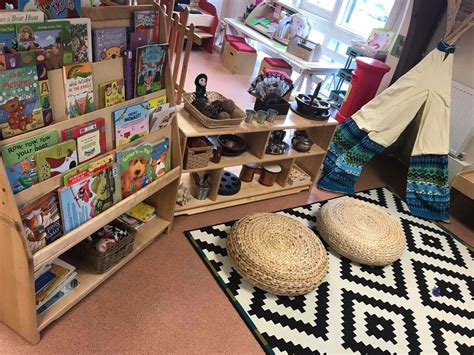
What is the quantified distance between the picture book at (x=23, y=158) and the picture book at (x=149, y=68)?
42 centimetres

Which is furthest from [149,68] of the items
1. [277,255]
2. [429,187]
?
[429,187]

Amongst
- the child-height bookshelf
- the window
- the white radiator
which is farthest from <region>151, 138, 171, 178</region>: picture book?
the window

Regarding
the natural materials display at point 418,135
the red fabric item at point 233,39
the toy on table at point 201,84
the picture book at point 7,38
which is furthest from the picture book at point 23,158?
the red fabric item at point 233,39

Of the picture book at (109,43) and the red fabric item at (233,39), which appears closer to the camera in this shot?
the picture book at (109,43)

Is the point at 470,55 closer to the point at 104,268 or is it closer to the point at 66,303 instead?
the point at 104,268

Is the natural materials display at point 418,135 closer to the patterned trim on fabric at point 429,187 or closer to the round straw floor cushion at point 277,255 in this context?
the patterned trim on fabric at point 429,187

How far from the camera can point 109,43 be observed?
136 cm

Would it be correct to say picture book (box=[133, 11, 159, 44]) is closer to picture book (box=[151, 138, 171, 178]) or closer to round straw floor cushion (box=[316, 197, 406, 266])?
picture book (box=[151, 138, 171, 178])

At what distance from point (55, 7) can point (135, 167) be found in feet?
2.22

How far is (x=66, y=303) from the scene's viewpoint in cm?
150

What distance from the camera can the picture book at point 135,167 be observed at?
157cm

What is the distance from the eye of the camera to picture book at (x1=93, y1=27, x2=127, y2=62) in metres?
1.31

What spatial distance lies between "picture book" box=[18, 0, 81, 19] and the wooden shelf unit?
791 mm

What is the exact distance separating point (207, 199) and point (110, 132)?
3.12 feet
